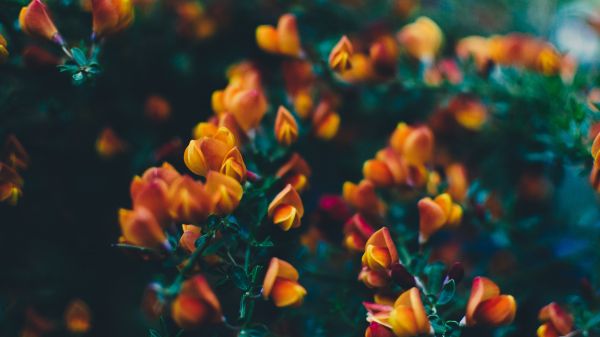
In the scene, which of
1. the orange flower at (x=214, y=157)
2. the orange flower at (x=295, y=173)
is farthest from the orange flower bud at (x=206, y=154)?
the orange flower at (x=295, y=173)

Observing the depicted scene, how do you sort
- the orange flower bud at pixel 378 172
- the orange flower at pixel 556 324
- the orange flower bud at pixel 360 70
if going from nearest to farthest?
1. the orange flower at pixel 556 324
2. the orange flower bud at pixel 378 172
3. the orange flower bud at pixel 360 70

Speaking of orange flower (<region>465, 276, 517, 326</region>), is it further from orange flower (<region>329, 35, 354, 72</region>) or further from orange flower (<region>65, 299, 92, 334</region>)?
orange flower (<region>65, 299, 92, 334</region>)

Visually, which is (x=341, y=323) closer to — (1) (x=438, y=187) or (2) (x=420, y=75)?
(1) (x=438, y=187)

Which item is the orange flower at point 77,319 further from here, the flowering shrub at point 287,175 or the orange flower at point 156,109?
the orange flower at point 156,109

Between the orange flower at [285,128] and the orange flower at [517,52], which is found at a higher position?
the orange flower at [517,52]

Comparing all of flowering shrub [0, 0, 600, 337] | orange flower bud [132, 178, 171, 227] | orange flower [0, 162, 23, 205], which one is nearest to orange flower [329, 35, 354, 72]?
flowering shrub [0, 0, 600, 337]

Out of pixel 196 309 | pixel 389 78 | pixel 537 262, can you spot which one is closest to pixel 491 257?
pixel 537 262
